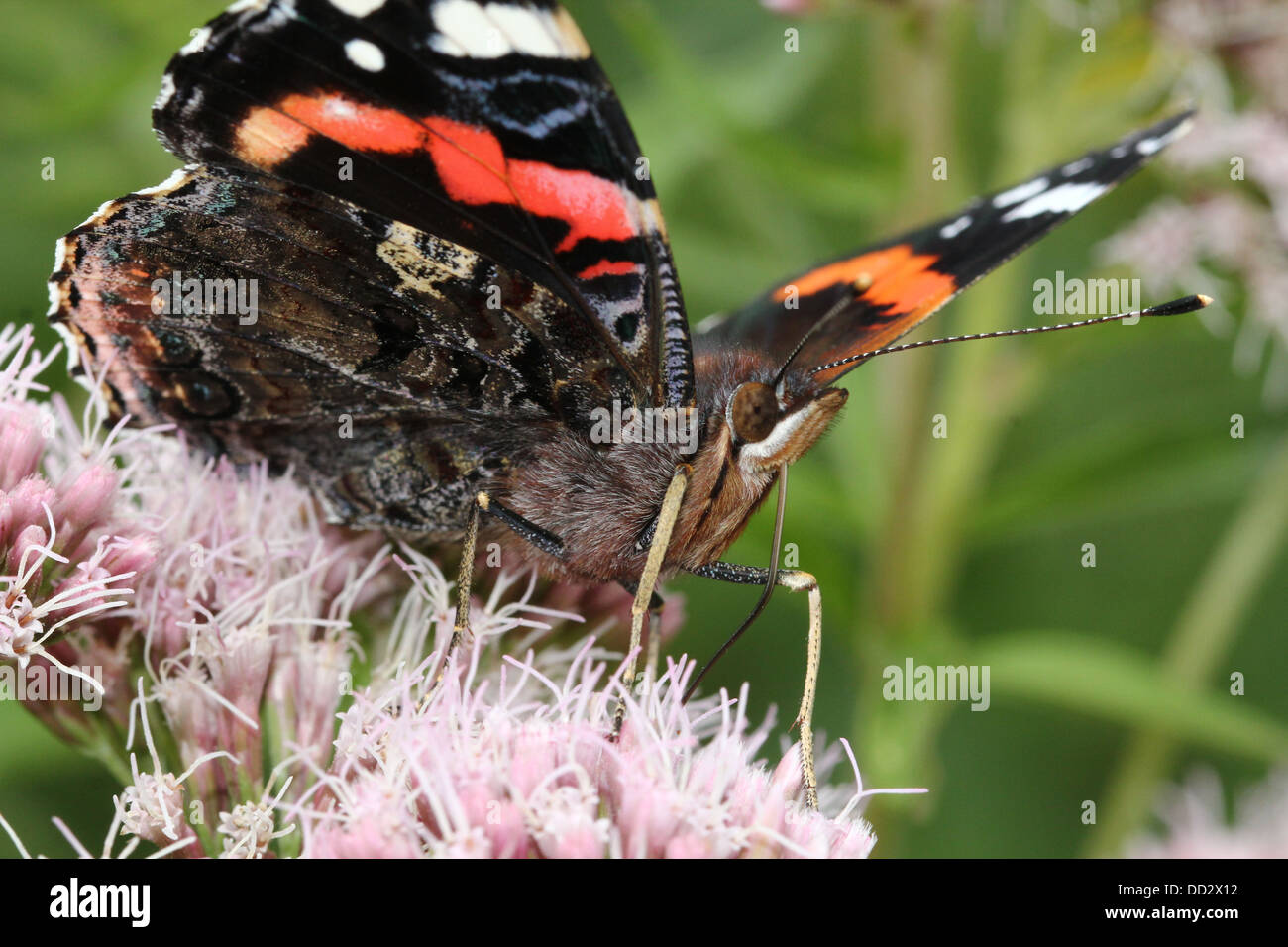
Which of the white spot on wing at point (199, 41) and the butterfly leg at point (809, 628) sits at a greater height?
the white spot on wing at point (199, 41)

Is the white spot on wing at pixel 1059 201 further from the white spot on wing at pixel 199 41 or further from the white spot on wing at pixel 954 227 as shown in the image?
the white spot on wing at pixel 199 41

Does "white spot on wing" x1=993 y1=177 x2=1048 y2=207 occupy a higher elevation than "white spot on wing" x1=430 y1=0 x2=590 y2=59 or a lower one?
lower

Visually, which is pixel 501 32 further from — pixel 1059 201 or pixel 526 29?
pixel 1059 201

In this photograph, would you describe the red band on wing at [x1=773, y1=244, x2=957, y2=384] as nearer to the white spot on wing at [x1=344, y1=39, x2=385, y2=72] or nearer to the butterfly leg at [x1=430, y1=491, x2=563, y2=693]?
the butterfly leg at [x1=430, y1=491, x2=563, y2=693]

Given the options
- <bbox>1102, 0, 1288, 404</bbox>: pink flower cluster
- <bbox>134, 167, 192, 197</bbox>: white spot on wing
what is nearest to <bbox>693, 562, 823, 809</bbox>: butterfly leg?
<bbox>134, 167, 192, 197</bbox>: white spot on wing

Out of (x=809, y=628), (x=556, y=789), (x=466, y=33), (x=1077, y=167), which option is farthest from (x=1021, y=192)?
(x=556, y=789)

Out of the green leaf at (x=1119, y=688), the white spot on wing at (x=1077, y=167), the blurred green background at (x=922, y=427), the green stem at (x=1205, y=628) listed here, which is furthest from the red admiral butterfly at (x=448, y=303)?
the green stem at (x=1205, y=628)
